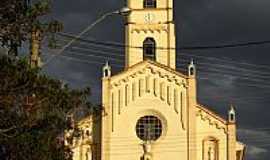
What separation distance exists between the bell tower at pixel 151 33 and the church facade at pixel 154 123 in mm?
3910

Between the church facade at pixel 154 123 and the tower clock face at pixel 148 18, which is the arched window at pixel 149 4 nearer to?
the tower clock face at pixel 148 18

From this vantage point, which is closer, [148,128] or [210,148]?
[210,148]

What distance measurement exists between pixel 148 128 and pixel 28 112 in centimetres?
3105

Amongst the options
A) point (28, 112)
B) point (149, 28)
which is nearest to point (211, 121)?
point (149, 28)

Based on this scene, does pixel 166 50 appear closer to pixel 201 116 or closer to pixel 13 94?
pixel 201 116

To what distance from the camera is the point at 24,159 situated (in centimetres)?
2211

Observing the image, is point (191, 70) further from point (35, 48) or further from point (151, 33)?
point (35, 48)

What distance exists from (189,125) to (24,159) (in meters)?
30.5

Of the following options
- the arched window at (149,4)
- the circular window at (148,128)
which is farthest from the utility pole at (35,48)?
the arched window at (149,4)

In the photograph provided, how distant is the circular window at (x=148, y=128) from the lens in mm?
52875

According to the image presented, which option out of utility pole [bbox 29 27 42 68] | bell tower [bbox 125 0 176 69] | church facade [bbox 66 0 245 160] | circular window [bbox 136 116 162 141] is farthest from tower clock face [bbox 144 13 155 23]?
utility pole [bbox 29 27 42 68]

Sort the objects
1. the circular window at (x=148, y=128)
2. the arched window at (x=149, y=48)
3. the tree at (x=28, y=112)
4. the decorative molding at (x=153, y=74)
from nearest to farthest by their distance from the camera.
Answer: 1. the tree at (x=28, y=112)
2. the decorative molding at (x=153, y=74)
3. the circular window at (x=148, y=128)
4. the arched window at (x=149, y=48)

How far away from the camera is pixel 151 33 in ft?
190

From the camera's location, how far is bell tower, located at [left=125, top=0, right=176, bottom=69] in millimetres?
57562
